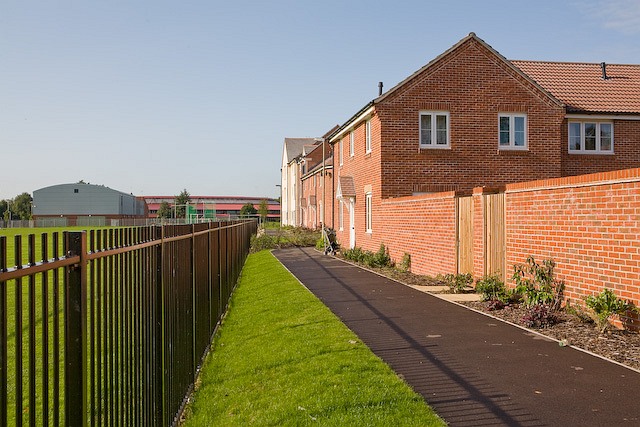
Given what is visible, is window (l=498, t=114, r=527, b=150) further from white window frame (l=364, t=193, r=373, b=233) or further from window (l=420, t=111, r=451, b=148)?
white window frame (l=364, t=193, r=373, b=233)

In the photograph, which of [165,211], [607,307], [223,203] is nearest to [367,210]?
[607,307]

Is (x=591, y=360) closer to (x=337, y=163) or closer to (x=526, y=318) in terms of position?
(x=526, y=318)

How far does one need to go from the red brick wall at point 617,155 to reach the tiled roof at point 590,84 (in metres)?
0.64

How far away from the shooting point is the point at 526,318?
8.98 m

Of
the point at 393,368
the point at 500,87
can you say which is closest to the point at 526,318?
the point at 393,368

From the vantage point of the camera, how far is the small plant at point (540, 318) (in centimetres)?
878

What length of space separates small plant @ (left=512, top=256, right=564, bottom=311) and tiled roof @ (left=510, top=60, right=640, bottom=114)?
44.8ft

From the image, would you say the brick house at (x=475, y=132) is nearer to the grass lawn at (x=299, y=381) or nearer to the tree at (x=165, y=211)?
the grass lawn at (x=299, y=381)

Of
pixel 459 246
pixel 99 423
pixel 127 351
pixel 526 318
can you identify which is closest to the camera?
pixel 99 423

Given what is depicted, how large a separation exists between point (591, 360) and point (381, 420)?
10.1 ft

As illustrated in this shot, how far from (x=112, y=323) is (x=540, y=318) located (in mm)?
6986

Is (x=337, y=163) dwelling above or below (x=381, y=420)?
above

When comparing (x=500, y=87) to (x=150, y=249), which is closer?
(x=150, y=249)

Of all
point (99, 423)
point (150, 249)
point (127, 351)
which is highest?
point (150, 249)
